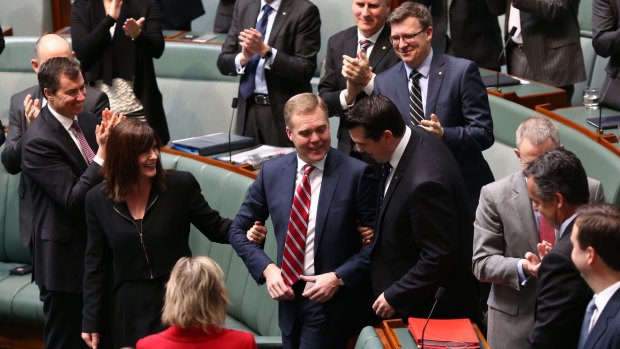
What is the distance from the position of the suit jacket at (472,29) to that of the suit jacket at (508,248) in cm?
252

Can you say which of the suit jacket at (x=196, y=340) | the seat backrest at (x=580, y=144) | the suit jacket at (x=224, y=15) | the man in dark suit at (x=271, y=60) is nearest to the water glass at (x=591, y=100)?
the seat backrest at (x=580, y=144)

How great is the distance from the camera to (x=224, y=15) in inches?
269

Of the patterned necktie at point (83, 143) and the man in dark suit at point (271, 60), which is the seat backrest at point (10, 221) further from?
the patterned necktie at point (83, 143)

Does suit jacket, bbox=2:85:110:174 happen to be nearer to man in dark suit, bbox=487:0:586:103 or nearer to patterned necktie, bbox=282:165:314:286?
patterned necktie, bbox=282:165:314:286

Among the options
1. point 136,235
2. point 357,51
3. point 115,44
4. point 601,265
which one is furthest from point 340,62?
point 601,265

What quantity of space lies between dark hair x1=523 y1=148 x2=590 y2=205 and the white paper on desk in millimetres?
1845

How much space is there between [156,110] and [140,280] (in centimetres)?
211

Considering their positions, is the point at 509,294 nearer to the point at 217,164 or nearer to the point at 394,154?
the point at 394,154

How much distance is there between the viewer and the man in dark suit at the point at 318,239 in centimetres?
340

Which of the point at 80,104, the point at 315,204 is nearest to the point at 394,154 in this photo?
the point at 315,204

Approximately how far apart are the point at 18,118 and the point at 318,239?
5.68ft

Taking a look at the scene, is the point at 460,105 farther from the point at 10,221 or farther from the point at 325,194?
the point at 10,221

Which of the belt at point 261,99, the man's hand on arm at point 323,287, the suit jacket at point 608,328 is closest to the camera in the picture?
the suit jacket at point 608,328

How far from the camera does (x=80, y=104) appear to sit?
3.95m
